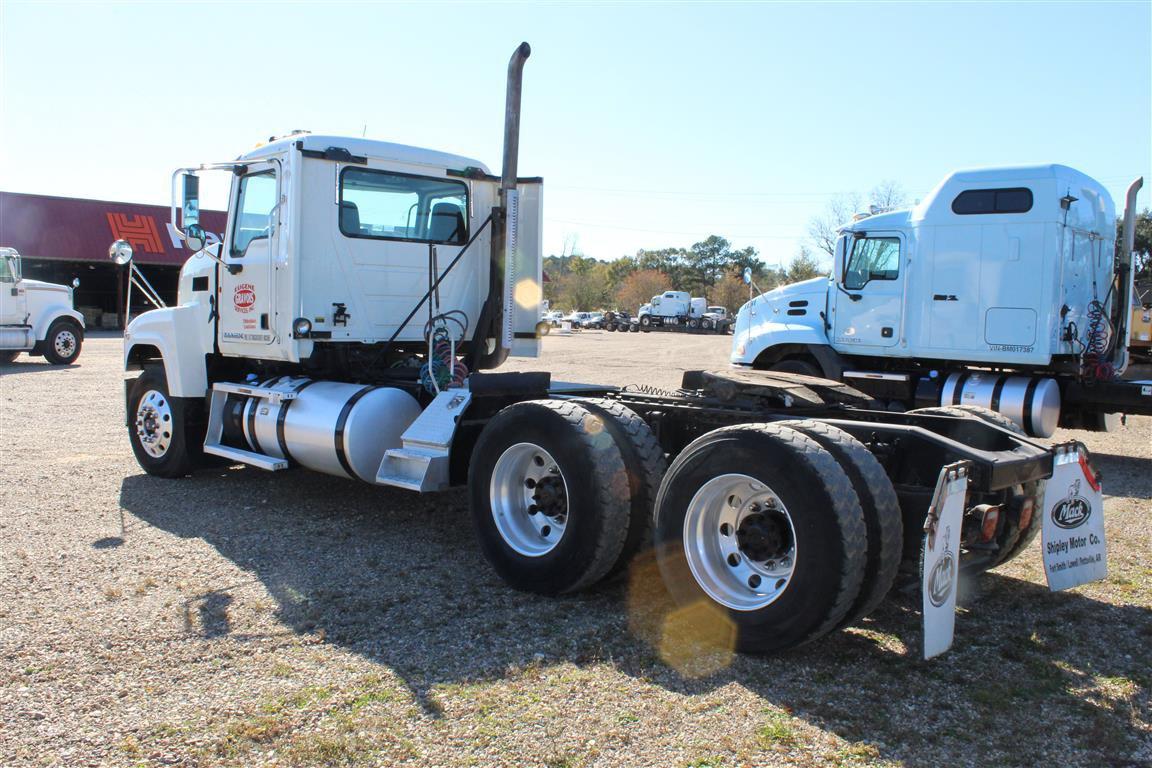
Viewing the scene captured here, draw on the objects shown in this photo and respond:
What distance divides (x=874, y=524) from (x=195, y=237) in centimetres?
593

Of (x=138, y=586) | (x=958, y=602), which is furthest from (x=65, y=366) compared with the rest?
(x=958, y=602)

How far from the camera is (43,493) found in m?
7.51

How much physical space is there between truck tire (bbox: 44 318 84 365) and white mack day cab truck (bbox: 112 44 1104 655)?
566 inches

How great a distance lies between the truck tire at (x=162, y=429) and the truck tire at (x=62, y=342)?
575 inches

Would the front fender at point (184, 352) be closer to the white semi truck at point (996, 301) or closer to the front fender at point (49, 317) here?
the white semi truck at point (996, 301)

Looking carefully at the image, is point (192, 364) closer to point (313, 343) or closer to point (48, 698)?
point (313, 343)

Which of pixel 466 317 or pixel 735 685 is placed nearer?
pixel 735 685

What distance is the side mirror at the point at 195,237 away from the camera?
7.31m

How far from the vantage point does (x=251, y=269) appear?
730 centimetres

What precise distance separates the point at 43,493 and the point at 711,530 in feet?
19.5

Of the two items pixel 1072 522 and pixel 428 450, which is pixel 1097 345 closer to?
pixel 1072 522

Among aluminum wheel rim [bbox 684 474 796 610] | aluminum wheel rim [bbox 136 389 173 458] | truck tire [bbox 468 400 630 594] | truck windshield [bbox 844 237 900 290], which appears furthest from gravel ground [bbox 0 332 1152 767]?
truck windshield [bbox 844 237 900 290]

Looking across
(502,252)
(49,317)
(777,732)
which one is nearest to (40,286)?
(49,317)

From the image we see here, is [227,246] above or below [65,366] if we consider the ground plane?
above
